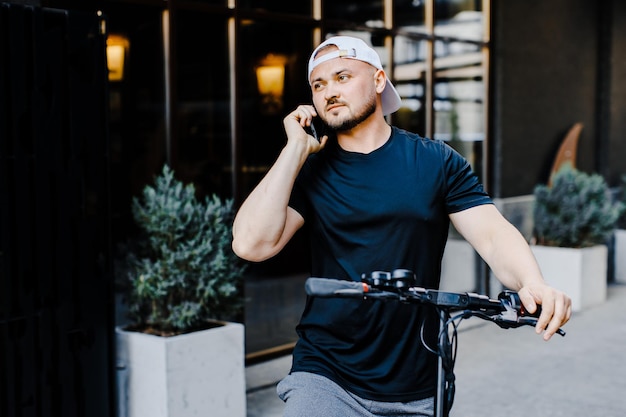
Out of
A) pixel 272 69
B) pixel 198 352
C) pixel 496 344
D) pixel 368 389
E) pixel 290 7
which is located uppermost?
pixel 290 7

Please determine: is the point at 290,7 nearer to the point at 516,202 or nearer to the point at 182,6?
the point at 182,6

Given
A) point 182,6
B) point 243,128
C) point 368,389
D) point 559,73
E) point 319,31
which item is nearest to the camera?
point 368,389

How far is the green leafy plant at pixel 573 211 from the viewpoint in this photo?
8.67m

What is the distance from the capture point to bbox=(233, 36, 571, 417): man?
2400 mm

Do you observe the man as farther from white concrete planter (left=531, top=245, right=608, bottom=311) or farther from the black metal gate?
white concrete planter (left=531, top=245, right=608, bottom=311)

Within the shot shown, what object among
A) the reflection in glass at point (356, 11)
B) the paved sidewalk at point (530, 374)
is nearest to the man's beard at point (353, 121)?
the paved sidewalk at point (530, 374)

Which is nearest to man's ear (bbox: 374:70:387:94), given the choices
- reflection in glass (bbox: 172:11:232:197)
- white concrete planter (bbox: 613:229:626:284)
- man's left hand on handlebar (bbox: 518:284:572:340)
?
man's left hand on handlebar (bbox: 518:284:572:340)

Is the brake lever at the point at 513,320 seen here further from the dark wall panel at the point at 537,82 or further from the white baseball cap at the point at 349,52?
the dark wall panel at the point at 537,82

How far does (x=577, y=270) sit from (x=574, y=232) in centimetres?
42

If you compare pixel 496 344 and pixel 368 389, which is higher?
pixel 368 389

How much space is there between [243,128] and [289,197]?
380 centimetres

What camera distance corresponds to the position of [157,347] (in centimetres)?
439

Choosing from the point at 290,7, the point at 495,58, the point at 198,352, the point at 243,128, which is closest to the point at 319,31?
the point at 290,7

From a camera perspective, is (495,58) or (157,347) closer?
(157,347)
